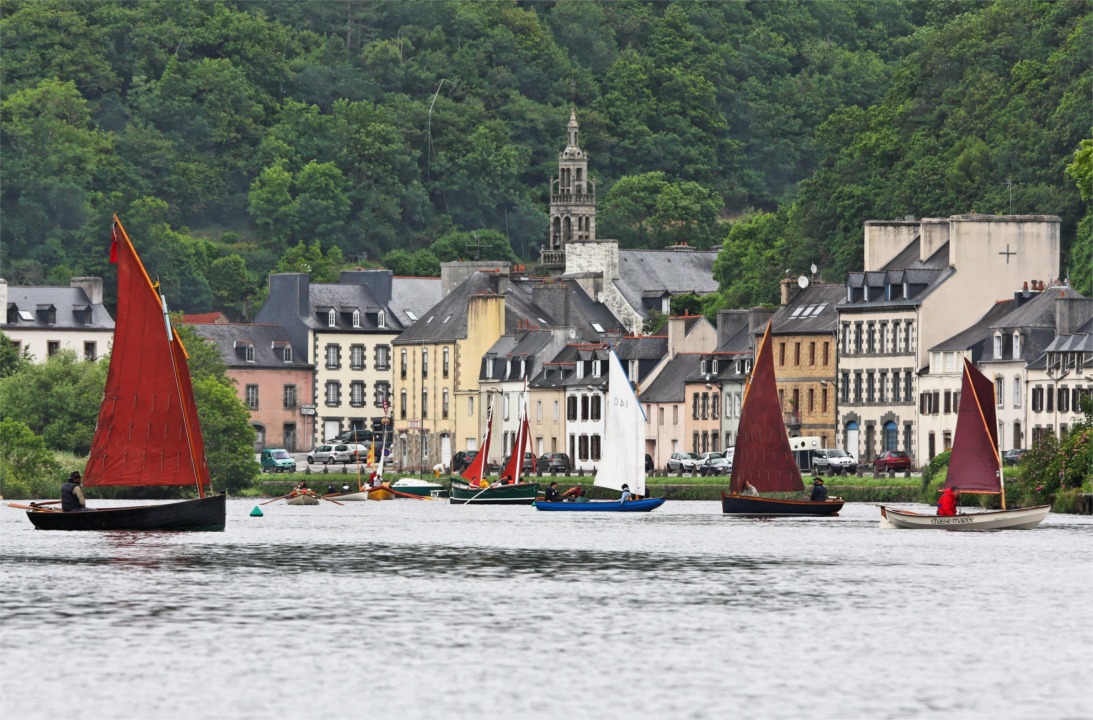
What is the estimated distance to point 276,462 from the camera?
16650 centimetres

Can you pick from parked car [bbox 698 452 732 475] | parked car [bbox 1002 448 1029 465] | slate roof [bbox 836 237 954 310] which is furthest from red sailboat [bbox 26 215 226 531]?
slate roof [bbox 836 237 954 310]

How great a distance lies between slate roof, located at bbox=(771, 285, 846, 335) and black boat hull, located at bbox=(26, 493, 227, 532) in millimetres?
71123

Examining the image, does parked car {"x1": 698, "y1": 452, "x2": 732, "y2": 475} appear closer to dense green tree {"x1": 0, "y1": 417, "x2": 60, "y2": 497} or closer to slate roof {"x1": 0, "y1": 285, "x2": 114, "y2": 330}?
dense green tree {"x1": 0, "y1": 417, "x2": 60, "y2": 497}

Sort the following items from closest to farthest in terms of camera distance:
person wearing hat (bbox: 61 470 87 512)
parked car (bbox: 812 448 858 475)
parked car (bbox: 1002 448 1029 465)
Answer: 1. person wearing hat (bbox: 61 470 87 512)
2. parked car (bbox: 1002 448 1029 465)
3. parked car (bbox: 812 448 858 475)

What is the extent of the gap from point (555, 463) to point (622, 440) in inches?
1854

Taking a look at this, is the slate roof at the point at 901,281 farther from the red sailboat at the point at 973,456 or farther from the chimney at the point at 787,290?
the red sailboat at the point at 973,456

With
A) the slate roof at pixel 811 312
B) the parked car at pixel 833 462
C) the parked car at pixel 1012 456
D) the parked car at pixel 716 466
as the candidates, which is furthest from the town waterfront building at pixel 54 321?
the parked car at pixel 1012 456

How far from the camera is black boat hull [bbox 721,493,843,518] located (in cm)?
10575

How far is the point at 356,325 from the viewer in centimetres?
19712

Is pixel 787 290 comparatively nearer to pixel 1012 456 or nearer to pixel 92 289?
pixel 1012 456

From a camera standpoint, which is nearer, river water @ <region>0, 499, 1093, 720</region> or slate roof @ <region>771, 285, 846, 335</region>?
river water @ <region>0, 499, 1093, 720</region>

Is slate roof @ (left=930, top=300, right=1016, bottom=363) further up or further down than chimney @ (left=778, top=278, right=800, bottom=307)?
further down

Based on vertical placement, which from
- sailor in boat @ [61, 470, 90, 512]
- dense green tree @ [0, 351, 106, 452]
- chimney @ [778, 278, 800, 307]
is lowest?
sailor in boat @ [61, 470, 90, 512]

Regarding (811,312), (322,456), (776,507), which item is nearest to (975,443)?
Answer: (776,507)
